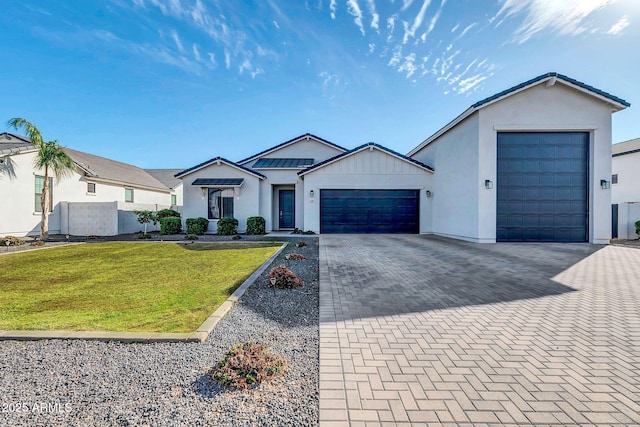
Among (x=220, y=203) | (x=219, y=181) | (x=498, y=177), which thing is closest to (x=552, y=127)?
(x=498, y=177)

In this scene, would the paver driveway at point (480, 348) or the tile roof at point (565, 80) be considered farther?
the tile roof at point (565, 80)

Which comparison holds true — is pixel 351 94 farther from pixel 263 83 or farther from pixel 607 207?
pixel 607 207

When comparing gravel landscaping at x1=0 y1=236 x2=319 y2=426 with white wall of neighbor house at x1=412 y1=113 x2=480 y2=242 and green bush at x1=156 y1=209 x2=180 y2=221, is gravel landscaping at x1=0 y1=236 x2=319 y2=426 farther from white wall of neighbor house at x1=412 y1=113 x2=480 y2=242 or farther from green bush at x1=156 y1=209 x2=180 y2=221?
green bush at x1=156 y1=209 x2=180 y2=221

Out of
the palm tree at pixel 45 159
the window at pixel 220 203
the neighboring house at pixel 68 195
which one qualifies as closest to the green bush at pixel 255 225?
the window at pixel 220 203

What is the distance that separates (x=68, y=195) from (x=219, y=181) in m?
9.24

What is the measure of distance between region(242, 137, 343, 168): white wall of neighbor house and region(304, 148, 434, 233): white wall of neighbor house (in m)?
5.43

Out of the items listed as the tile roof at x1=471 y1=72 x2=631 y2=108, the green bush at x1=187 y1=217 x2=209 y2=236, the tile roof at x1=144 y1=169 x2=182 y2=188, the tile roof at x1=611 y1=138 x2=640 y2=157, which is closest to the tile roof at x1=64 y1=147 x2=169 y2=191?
the tile roof at x1=144 y1=169 x2=182 y2=188

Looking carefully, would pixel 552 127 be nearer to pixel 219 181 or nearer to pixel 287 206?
pixel 287 206

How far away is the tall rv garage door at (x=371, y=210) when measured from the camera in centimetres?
1628

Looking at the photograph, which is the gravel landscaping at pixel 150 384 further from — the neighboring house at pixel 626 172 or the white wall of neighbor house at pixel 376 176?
the neighboring house at pixel 626 172

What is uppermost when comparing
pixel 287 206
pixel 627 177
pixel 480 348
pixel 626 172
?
pixel 626 172

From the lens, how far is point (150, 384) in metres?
2.37

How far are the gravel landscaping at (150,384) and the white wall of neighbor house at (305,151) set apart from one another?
1877 cm

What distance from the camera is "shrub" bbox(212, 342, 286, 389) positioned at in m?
2.37
